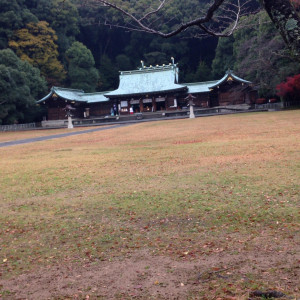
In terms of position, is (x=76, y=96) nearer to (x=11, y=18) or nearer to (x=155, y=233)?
(x=11, y=18)

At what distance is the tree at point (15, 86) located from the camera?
36.6 metres

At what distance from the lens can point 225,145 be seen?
40.8ft

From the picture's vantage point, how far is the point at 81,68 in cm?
4938

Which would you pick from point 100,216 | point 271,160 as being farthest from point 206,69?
point 100,216

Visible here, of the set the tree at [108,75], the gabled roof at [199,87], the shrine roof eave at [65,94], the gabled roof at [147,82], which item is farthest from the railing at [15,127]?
the gabled roof at [199,87]

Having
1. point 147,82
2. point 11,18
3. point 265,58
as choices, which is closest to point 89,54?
point 147,82

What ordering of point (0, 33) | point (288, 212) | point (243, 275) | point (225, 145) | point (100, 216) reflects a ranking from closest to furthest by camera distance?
point (243, 275) → point (288, 212) → point (100, 216) → point (225, 145) → point (0, 33)

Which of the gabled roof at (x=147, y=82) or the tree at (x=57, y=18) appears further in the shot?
the tree at (x=57, y=18)

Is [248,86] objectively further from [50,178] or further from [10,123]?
[50,178]

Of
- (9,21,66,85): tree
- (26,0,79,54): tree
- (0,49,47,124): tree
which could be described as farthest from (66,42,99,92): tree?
(0,49,47,124): tree

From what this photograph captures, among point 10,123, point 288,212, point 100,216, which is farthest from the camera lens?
point 10,123

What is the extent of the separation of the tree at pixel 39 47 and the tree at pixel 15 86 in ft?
15.5

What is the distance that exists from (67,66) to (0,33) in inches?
394

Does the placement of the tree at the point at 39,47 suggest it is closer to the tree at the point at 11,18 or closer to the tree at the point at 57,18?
the tree at the point at 11,18
